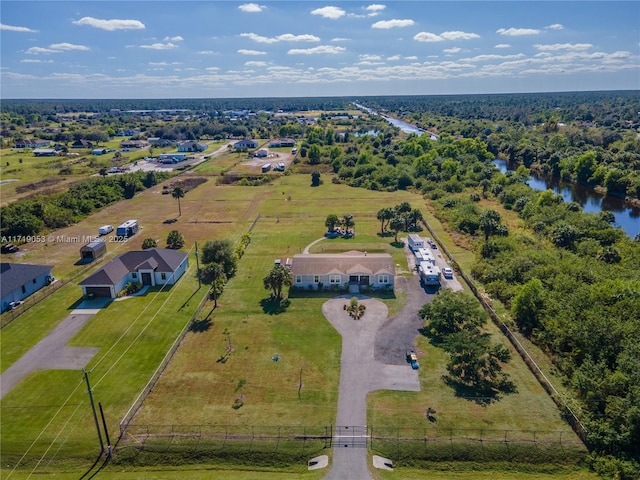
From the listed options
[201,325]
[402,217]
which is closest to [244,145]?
[402,217]

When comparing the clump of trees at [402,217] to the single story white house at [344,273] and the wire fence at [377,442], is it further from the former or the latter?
the wire fence at [377,442]

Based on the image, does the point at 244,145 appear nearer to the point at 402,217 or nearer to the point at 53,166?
the point at 53,166

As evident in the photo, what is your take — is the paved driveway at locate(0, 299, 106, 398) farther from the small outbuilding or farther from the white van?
the white van

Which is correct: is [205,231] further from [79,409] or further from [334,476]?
[334,476]

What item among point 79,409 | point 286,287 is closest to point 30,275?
point 79,409

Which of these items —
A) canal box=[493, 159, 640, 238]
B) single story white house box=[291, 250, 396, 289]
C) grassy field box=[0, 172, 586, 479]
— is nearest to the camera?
grassy field box=[0, 172, 586, 479]

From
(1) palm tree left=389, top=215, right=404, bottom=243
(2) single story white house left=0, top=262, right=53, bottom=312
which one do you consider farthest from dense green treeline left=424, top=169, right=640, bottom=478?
(2) single story white house left=0, top=262, right=53, bottom=312

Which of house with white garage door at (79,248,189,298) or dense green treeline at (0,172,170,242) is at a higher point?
dense green treeline at (0,172,170,242)
